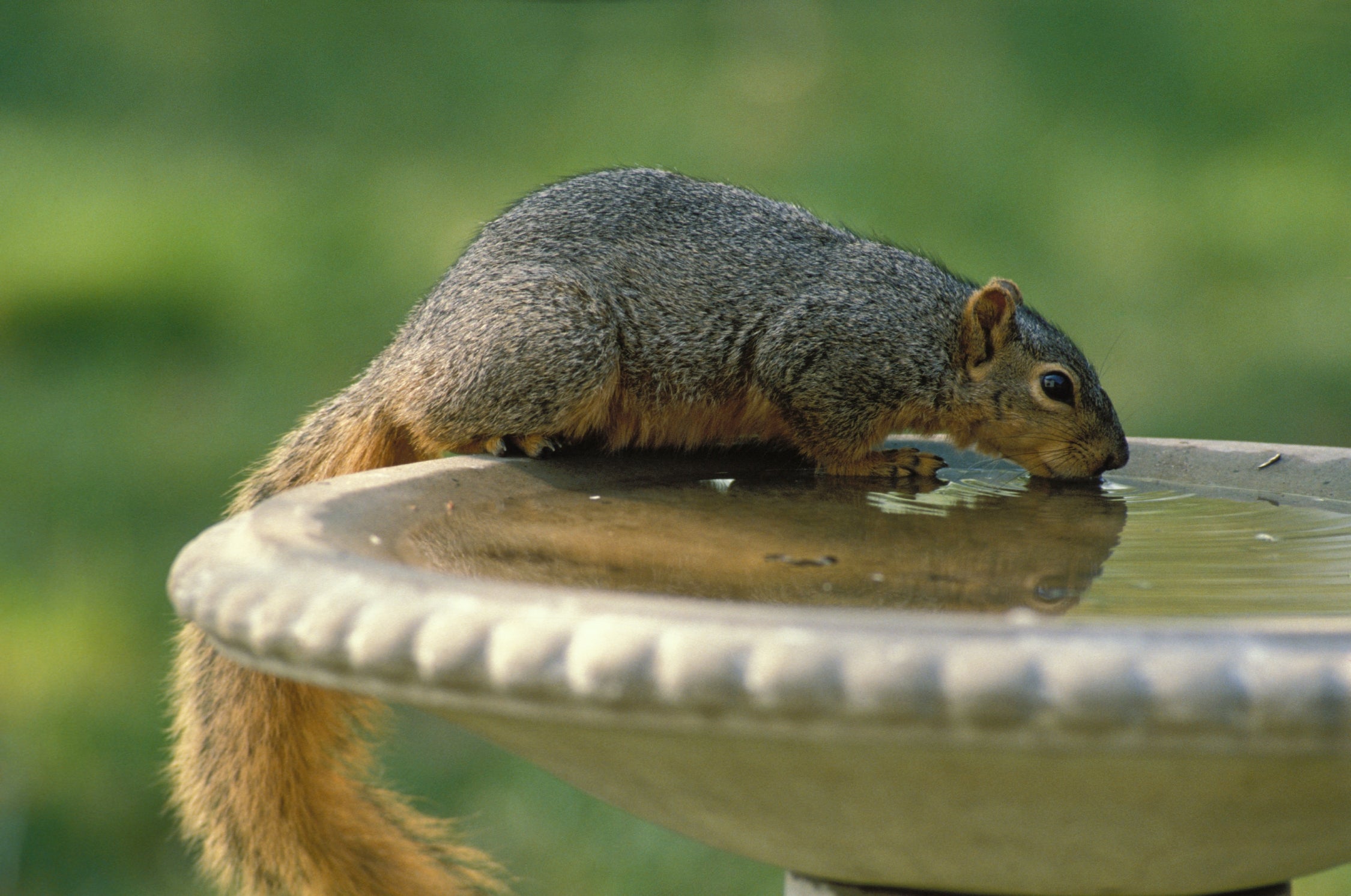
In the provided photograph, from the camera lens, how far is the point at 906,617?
0.86 m

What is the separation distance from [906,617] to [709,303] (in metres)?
1.30

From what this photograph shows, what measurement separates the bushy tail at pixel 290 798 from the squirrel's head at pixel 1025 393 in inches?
37.8

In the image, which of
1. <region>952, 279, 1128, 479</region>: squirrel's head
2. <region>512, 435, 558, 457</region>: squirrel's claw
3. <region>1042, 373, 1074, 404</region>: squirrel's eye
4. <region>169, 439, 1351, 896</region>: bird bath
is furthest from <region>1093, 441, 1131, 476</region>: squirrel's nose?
<region>512, 435, 558, 457</region>: squirrel's claw

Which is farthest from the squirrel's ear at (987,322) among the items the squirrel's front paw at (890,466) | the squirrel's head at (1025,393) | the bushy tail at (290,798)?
the bushy tail at (290,798)

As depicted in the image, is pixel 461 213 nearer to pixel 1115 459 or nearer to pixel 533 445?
pixel 533 445

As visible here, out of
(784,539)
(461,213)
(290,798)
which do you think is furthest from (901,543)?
(461,213)

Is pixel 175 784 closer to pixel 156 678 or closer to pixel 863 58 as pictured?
pixel 156 678

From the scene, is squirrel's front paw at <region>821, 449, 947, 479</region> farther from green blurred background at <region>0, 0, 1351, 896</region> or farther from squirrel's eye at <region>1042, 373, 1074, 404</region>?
green blurred background at <region>0, 0, 1351, 896</region>

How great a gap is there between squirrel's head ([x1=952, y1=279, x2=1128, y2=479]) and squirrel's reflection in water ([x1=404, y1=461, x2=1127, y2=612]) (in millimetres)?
115

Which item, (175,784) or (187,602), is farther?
(175,784)

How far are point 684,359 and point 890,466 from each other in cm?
34

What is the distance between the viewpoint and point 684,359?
2.09m

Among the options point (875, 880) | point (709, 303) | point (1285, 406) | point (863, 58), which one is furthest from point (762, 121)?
point (875, 880)

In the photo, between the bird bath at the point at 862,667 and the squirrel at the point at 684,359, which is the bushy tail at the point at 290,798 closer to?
the squirrel at the point at 684,359
